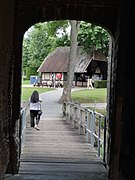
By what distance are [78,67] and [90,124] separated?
28.6 meters

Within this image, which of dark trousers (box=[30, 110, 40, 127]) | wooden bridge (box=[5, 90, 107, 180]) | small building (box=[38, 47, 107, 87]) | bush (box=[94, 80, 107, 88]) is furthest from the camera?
small building (box=[38, 47, 107, 87])

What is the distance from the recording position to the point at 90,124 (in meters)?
11.1

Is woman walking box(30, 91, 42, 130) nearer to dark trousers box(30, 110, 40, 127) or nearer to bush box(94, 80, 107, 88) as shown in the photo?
dark trousers box(30, 110, 40, 127)

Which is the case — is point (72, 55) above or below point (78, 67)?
above

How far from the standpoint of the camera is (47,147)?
407 inches

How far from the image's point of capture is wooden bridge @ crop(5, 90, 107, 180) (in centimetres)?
723

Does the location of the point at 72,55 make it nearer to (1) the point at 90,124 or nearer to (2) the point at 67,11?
(1) the point at 90,124

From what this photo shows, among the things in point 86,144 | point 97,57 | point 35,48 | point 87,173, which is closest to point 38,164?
point 87,173

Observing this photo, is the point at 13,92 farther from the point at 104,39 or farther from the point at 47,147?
the point at 104,39

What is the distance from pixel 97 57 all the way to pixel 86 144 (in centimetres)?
2791

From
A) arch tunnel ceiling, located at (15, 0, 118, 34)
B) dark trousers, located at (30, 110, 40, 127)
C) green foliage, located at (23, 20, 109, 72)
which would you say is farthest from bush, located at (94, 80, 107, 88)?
arch tunnel ceiling, located at (15, 0, 118, 34)

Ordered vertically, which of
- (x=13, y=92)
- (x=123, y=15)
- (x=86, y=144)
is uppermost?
(x=123, y=15)

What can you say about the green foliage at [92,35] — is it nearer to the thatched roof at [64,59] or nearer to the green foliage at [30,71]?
the thatched roof at [64,59]

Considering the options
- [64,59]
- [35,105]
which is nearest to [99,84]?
[64,59]
